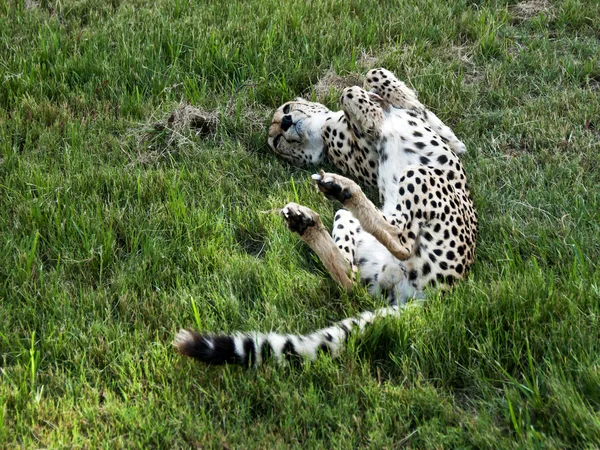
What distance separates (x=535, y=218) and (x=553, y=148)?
82 centimetres

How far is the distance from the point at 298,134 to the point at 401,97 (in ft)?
2.32

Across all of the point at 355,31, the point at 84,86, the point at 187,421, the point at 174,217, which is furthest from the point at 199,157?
the point at 187,421

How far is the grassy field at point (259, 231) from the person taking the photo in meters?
2.96

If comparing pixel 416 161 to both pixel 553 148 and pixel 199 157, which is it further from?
pixel 199 157

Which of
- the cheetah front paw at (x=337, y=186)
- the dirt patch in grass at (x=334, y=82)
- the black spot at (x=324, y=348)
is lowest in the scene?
the black spot at (x=324, y=348)

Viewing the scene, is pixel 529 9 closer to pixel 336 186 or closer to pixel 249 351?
pixel 336 186

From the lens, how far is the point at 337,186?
3.90 metres

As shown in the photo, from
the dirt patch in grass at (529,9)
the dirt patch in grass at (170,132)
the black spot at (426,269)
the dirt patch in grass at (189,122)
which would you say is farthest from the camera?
the dirt patch in grass at (529,9)

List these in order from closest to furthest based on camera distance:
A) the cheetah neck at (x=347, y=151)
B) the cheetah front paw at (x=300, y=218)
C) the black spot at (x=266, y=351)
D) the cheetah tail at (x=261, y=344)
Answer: the cheetah tail at (x=261, y=344), the black spot at (x=266, y=351), the cheetah front paw at (x=300, y=218), the cheetah neck at (x=347, y=151)

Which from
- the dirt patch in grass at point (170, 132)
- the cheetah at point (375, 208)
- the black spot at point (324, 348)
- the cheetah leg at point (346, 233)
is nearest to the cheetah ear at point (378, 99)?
the cheetah at point (375, 208)

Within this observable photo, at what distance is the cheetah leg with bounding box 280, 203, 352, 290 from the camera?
3.75 metres

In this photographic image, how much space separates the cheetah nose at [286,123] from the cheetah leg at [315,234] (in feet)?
3.70

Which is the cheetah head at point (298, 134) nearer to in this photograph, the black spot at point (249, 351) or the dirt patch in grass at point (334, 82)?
the dirt patch in grass at point (334, 82)

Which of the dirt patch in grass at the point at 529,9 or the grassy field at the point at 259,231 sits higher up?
the dirt patch in grass at the point at 529,9
